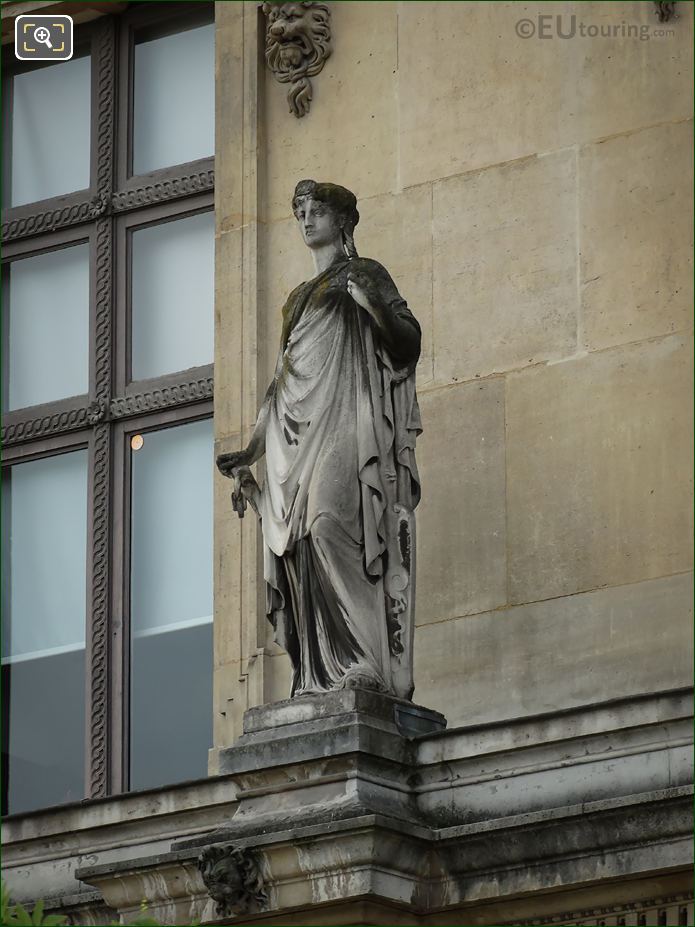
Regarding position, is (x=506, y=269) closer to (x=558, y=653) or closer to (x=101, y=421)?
(x=558, y=653)

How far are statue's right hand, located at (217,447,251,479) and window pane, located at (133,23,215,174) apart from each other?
3.62 m

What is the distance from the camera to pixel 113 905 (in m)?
14.8

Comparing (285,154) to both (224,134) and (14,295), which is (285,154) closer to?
(224,134)

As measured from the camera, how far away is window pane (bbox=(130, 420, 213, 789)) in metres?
17.1

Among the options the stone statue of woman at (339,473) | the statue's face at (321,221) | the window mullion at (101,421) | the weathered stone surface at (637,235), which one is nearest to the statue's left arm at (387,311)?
the stone statue of woman at (339,473)

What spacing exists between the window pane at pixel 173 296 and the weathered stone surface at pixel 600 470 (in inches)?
107

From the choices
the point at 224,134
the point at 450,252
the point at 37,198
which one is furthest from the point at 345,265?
the point at 37,198

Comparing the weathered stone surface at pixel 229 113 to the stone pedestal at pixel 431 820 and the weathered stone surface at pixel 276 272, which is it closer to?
the weathered stone surface at pixel 276 272

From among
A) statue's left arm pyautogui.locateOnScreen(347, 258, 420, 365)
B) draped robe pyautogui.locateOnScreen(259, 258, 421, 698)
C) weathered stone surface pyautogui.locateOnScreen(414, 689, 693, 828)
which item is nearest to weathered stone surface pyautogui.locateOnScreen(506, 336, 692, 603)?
draped robe pyautogui.locateOnScreen(259, 258, 421, 698)

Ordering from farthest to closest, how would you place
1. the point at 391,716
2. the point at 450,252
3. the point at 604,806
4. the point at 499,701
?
the point at 450,252 → the point at 499,701 → the point at 391,716 → the point at 604,806

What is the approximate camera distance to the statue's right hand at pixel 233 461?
15.0 meters

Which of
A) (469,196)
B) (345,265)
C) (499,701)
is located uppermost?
(469,196)

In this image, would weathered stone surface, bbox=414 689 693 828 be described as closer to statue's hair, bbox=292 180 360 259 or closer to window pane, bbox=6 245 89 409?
statue's hair, bbox=292 180 360 259

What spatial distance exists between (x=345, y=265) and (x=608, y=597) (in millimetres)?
2131
